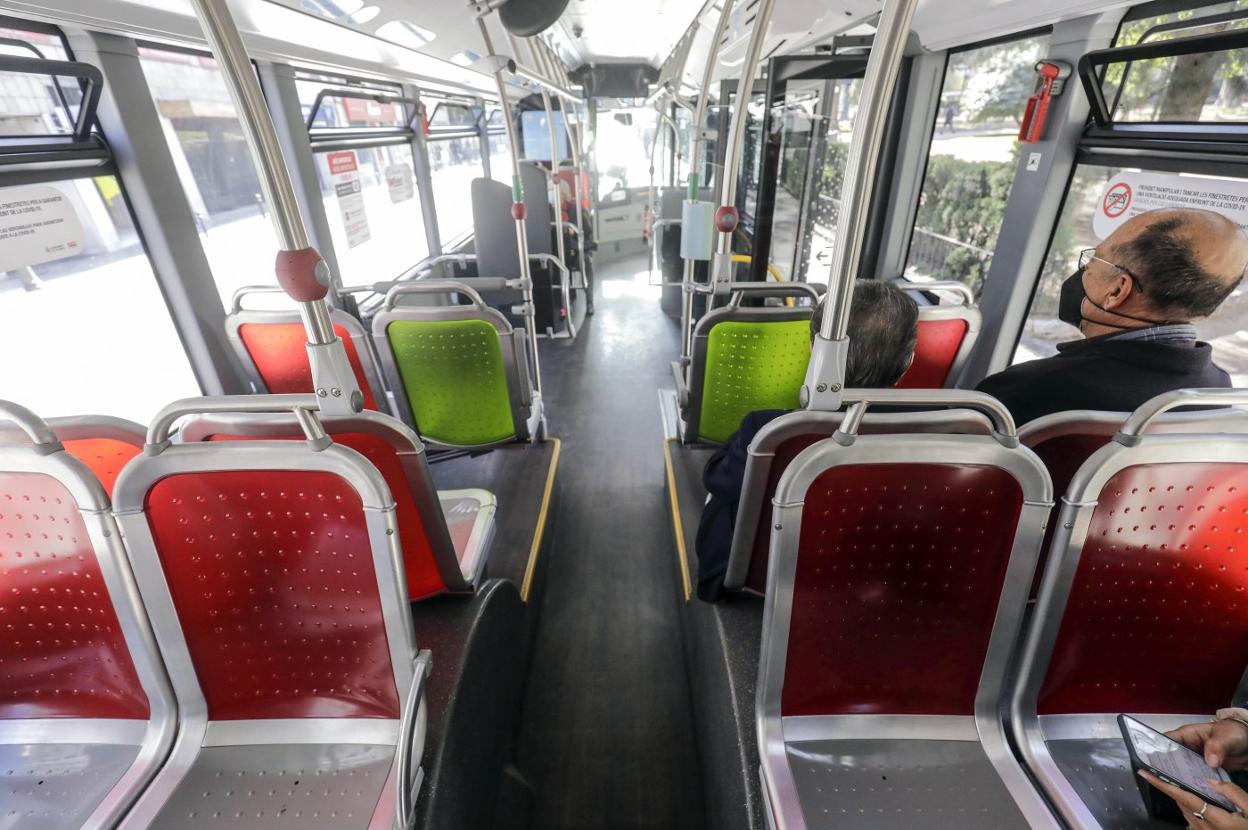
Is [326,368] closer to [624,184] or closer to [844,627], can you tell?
[844,627]

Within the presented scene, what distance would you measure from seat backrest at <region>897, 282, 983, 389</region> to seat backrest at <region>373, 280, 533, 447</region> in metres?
1.81

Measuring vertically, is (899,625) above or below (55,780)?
above

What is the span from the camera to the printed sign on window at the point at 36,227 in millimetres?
1787

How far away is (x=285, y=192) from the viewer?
91 cm

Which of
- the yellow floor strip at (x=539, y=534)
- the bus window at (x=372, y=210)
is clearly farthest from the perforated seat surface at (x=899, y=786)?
the bus window at (x=372, y=210)

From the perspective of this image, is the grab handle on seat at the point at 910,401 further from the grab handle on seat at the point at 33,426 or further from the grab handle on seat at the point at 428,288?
the grab handle on seat at the point at 428,288

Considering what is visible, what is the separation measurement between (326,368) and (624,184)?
993 cm

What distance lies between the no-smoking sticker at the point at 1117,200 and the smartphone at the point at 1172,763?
2.01 metres

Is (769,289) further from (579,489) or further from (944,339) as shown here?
(579,489)

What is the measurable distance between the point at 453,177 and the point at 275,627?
670 centimetres

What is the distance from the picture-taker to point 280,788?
1197 millimetres

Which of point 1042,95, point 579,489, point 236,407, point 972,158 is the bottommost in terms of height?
point 579,489

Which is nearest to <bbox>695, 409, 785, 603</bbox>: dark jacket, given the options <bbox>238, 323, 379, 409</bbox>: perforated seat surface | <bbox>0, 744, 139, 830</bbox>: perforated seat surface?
<bbox>0, 744, 139, 830</bbox>: perforated seat surface

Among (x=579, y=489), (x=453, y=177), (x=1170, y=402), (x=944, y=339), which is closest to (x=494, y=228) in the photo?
(x=453, y=177)
